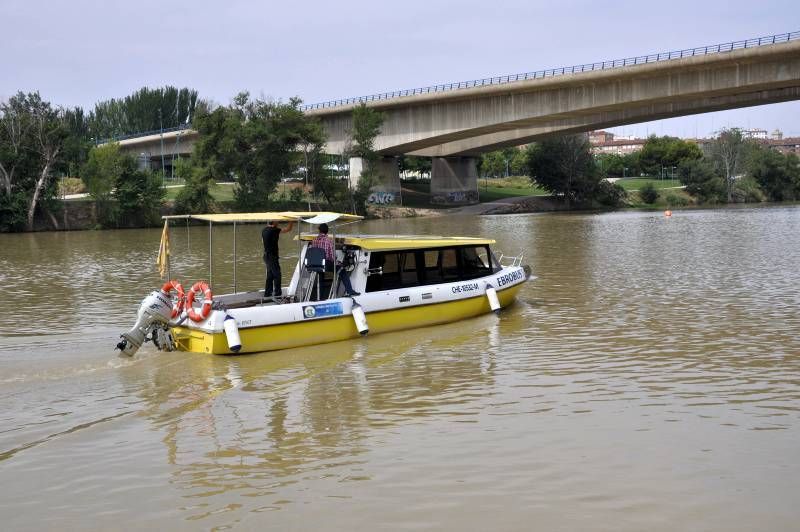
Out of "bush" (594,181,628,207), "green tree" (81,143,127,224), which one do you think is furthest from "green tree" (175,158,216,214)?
"bush" (594,181,628,207)

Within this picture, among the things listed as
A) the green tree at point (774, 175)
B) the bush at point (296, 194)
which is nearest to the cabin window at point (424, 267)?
the bush at point (296, 194)

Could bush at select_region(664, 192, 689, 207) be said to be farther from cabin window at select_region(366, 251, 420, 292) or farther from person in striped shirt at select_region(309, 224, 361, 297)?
person in striped shirt at select_region(309, 224, 361, 297)

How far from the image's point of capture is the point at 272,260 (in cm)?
1703

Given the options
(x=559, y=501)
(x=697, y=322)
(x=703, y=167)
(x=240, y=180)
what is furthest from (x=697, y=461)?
(x=703, y=167)

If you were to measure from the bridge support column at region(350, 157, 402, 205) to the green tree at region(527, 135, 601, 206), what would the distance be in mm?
16739

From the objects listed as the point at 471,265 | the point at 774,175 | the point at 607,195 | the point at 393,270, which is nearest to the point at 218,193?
the point at 607,195

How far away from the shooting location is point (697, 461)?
874 centimetres

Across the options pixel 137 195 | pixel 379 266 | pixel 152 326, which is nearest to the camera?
pixel 152 326

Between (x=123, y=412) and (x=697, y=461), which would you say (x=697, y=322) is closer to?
(x=697, y=461)

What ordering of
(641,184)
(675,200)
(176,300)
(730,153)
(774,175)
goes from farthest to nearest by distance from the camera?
(641,184) → (730,153) → (774,175) → (675,200) → (176,300)

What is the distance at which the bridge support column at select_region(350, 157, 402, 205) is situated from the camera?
76.9m

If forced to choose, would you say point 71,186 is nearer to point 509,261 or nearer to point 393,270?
point 509,261

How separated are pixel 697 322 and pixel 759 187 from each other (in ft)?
320

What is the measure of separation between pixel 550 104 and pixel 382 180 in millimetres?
20134
